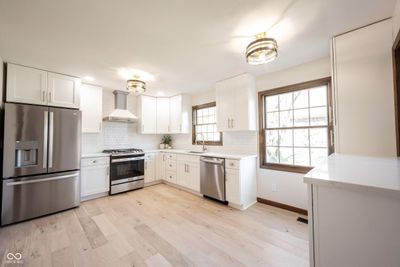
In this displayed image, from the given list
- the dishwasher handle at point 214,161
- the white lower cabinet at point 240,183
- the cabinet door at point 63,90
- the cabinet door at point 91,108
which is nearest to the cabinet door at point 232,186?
the white lower cabinet at point 240,183

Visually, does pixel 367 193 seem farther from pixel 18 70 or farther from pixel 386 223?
pixel 18 70

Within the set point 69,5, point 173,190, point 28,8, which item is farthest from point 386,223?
point 173,190

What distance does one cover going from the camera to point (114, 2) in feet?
4.66

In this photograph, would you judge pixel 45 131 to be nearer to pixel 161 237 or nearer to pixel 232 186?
pixel 161 237

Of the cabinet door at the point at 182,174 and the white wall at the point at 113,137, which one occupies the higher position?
the white wall at the point at 113,137

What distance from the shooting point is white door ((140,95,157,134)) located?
4.38 metres

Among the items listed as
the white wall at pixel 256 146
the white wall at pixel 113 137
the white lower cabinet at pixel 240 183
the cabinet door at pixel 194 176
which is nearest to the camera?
the white wall at pixel 256 146

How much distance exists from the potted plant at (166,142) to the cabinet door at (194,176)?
5.06ft

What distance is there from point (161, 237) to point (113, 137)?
3.00 metres

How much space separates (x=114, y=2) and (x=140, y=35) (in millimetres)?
466

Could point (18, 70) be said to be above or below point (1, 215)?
above

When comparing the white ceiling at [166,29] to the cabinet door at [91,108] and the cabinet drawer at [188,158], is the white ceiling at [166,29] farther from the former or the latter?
the cabinet drawer at [188,158]

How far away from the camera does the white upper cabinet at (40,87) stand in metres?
2.52

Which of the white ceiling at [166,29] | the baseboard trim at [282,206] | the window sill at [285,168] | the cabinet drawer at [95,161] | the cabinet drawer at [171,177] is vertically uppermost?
the white ceiling at [166,29]
